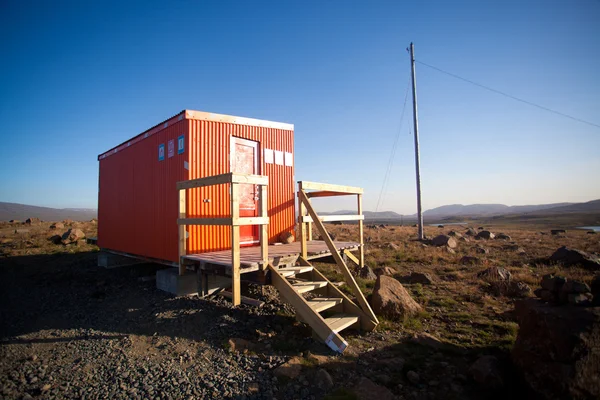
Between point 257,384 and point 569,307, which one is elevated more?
point 569,307

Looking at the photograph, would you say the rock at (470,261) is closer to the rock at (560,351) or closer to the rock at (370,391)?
the rock at (560,351)

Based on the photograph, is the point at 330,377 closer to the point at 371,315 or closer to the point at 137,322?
the point at 371,315

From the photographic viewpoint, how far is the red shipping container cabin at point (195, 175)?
7.48 meters

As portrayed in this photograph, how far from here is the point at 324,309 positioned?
5.66m

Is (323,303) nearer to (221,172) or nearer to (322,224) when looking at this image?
(322,224)

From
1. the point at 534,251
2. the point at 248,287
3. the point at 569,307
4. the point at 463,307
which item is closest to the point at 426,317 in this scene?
the point at 463,307

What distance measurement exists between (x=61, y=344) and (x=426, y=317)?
661 cm

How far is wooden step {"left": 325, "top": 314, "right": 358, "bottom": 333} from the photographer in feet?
16.9

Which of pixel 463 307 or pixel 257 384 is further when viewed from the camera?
pixel 463 307

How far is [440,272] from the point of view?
32.2 feet

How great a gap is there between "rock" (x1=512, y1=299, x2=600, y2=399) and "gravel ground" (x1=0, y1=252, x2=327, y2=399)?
2.49 m

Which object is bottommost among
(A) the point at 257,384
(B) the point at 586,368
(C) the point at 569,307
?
(A) the point at 257,384

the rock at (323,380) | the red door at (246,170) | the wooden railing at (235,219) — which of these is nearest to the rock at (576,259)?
the red door at (246,170)

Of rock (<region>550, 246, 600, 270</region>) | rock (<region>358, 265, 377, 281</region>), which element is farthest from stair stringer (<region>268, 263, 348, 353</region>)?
rock (<region>550, 246, 600, 270</region>)
